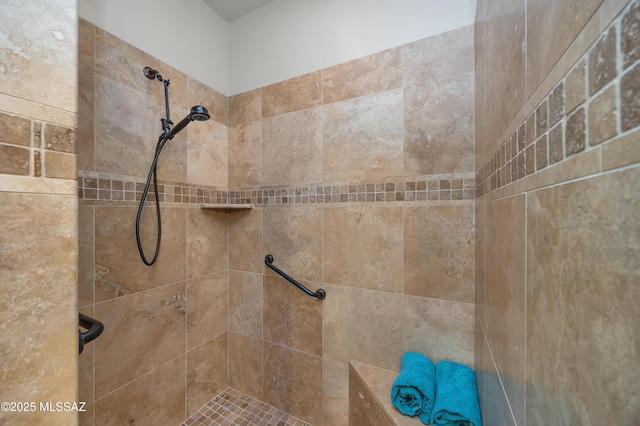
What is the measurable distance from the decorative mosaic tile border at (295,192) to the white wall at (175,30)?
70 cm

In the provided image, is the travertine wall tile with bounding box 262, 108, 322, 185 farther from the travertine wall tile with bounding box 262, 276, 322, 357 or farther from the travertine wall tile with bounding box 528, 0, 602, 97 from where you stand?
the travertine wall tile with bounding box 528, 0, 602, 97

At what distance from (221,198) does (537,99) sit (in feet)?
5.29

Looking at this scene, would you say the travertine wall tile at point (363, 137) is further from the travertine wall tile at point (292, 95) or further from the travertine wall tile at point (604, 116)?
the travertine wall tile at point (604, 116)

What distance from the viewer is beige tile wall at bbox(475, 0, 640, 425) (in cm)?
17

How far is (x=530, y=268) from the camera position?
0.36 metres

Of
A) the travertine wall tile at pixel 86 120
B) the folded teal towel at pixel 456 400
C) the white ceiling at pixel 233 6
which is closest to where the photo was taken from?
the folded teal towel at pixel 456 400

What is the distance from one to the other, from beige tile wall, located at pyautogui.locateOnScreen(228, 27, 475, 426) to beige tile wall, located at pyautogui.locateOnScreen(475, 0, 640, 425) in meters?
0.56

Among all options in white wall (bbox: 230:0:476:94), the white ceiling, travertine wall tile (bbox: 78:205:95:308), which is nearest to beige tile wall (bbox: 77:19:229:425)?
travertine wall tile (bbox: 78:205:95:308)

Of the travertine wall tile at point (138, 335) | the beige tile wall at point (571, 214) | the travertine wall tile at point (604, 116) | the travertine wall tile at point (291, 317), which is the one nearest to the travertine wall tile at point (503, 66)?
the beige tile wall at point (571, 214)

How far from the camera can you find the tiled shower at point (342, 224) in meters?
0.22

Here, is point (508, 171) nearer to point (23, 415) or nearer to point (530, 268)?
point (530, 268)

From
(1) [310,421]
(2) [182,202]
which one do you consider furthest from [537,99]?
(1) [310,421]

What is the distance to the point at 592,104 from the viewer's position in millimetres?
208

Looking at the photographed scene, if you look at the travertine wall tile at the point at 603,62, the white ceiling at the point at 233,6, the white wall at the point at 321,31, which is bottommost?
the travertine wall tile at the point at 603,62
